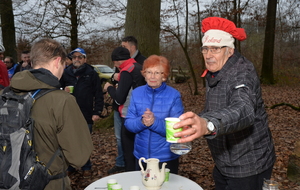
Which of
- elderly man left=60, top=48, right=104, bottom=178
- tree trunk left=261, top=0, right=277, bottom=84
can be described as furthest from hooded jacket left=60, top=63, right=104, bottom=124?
tree trunk left=261, top=0, right=277, bottom=84

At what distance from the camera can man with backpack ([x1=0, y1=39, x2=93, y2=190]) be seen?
1925mm

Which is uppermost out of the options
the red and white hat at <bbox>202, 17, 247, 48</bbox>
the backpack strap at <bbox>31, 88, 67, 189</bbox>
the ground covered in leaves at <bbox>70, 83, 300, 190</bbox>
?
the red and white hat at <bbox>202, 17, 247, 48</bbox>

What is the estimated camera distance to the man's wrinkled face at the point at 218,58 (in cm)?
216

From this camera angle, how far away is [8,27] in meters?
12.2

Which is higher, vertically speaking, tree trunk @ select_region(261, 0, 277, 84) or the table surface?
tree trunk @ select_region(261, 0, 277, 84)

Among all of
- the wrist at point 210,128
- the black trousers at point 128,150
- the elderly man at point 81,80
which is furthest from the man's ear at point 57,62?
the elderly man at point 81,80

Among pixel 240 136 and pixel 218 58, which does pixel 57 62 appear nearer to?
pixel 218 58

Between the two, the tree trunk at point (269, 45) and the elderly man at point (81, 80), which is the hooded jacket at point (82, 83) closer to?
the elderly man at point (81, 80)

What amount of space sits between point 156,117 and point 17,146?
155 cm

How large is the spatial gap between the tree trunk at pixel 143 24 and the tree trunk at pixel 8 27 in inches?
300

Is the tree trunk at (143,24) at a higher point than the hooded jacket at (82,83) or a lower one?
higher

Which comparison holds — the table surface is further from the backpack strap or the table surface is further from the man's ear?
the man's ear

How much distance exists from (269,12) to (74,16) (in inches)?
447

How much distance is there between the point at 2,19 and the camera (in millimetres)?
12219
